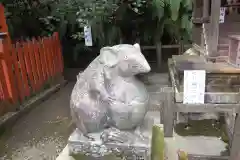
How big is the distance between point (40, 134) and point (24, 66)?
5.05 ft

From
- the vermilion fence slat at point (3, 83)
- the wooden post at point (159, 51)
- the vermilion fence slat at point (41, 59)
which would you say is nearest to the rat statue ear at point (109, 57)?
the vermilion fence slat at point (3, 83)

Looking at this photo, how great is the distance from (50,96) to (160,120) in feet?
11.2

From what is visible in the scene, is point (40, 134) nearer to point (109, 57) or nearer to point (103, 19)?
point (109, 57)

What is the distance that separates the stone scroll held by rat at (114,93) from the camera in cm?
178

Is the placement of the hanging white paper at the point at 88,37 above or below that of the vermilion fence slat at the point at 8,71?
above

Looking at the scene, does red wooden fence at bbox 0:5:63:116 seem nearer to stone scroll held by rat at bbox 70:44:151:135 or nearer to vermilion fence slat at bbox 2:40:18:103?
vermilion fence slat at bbox 2:40:18:103

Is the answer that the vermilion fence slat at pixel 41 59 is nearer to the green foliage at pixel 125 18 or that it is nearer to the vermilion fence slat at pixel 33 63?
the vermilion fence slat at pixel 33 63

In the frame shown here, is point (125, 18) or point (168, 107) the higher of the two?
point (125, 18)

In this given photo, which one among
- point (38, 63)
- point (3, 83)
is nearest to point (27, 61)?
point (38, 63)

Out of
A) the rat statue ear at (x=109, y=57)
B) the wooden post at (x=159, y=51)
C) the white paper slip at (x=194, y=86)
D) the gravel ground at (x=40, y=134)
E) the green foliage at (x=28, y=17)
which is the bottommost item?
the gravel ground at (x=40, y=134)

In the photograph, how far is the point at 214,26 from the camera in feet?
9.22

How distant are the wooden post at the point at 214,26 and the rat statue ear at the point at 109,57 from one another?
5.14 ft

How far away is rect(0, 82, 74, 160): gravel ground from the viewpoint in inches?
132

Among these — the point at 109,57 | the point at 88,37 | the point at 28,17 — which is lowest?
the point at 88,37
